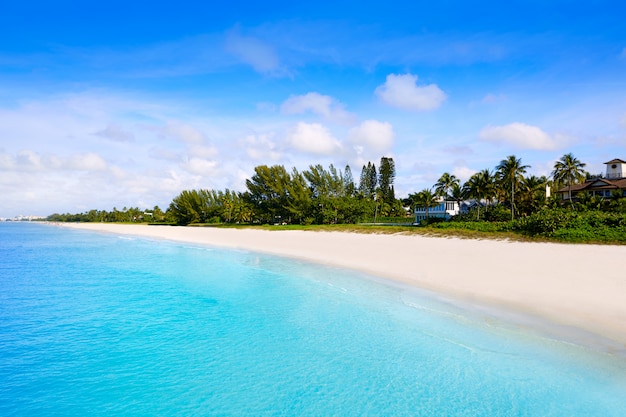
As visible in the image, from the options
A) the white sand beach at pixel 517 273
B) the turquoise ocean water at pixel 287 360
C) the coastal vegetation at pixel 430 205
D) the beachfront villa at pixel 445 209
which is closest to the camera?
the turquoise ocean water at pixel 287 360

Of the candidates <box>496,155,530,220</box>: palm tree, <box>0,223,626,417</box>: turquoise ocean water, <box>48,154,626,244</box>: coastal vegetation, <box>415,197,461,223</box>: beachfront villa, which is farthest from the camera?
<box>415,197,461,223</box>: beachfront villa

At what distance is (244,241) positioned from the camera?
152ft

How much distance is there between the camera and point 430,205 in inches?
2576

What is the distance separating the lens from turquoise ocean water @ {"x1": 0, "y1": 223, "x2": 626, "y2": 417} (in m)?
7.39

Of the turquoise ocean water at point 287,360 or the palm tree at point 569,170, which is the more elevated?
the palm tree at point 569,170

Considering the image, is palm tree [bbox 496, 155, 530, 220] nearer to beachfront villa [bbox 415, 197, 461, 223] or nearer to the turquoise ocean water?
beachfront villa [bbox 415, 197, 461, 223]

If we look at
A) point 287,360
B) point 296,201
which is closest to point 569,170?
point 296,201

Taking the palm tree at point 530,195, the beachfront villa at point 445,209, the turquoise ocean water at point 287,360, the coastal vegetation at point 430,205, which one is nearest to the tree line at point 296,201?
the coastal vegetation at point 430,205

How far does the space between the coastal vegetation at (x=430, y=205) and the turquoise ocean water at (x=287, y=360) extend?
2007 cm

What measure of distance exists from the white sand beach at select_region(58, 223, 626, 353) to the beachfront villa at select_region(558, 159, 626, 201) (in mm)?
38445

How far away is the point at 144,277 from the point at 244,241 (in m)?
23.4

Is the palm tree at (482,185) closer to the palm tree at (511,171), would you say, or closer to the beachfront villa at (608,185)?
the palm tree at (511,171)

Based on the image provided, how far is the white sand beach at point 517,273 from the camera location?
1154cm

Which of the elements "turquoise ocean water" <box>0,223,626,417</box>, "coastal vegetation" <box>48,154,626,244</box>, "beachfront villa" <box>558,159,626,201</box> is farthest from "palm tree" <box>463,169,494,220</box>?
"turquoise ocean water" <box>0,223,626,417</box>
